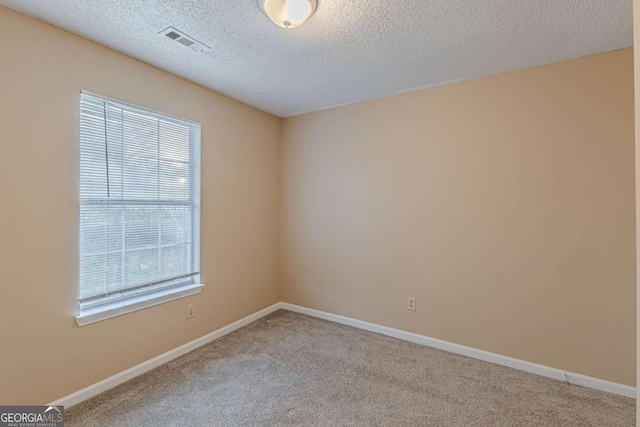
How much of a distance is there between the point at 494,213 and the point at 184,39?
2.61 m

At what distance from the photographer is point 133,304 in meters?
2.10

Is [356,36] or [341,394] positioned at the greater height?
[356,36]

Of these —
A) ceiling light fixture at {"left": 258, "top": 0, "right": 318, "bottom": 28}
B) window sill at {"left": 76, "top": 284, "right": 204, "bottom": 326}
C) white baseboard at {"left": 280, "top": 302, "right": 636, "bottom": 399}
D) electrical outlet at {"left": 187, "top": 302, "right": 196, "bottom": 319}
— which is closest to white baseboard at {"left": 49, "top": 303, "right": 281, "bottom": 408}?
electrical outlet at {"left": 187, "top": 302, "right": 196, "bottom": 319}

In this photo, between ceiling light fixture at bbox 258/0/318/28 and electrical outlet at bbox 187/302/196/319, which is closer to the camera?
ceiling light fixture at bbox 258/0/318/28

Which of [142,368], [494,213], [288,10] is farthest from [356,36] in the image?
[142,368]

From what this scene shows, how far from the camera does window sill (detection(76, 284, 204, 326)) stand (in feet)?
6.16

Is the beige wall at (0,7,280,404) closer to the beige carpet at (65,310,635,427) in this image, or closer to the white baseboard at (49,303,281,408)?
the white baseboard at (49,303,281,408)

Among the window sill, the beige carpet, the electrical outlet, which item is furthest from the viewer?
the electrical outlet

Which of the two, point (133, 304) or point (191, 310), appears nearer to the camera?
point (133, 304)

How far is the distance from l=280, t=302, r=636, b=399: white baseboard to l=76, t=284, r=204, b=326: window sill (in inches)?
57.4

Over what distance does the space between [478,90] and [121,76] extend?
2760mm

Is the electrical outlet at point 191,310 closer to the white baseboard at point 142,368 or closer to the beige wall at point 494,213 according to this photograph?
the white baseboard at point 142,368

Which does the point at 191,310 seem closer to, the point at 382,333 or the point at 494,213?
the point at 382,333

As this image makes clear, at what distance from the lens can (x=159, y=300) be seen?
228 centimetres
